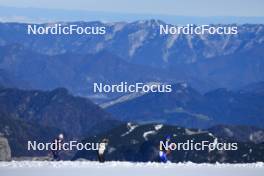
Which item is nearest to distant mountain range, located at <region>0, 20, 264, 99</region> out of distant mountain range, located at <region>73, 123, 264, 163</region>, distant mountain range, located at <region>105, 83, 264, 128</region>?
distant mountain range, located at <region>105, 83, 264, 128</region>

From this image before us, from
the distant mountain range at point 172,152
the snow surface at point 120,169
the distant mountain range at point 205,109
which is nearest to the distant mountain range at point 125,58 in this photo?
the distant mountain range at point 205,109

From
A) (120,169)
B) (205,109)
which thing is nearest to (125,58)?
(205,109)

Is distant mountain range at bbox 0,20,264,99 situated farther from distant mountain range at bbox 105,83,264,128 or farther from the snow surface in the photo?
the snow surface

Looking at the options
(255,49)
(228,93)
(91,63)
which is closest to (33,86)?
(91,63)

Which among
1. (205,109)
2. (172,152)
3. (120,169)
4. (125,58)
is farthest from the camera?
(205,109)

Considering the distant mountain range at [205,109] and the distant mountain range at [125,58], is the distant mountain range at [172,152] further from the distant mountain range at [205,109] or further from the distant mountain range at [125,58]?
the distant mountain range at [125,58]

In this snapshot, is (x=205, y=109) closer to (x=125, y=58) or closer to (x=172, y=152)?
(x=172, y=152)

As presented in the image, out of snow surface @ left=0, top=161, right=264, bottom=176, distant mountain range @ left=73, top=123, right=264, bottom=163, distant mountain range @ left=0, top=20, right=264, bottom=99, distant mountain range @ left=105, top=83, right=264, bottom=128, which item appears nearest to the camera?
snow surface @ left=0, top=161, right=264, bottom=176
